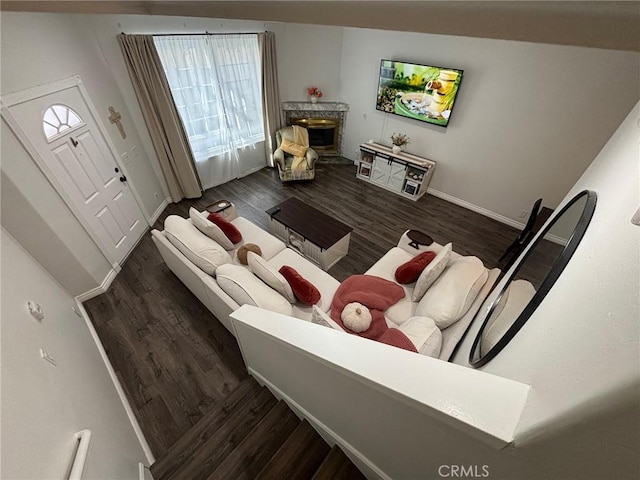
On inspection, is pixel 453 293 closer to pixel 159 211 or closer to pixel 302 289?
pixel 302 289

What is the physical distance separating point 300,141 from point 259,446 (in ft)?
14.4

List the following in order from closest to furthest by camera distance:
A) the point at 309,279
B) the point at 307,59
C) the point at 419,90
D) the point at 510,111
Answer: the point at 309,279 → the point at 510,111 → the point at 419,90 → the point at 307,59

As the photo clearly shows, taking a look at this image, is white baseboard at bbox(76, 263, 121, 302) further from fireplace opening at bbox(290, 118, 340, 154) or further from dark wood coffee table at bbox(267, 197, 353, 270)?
fireplace opening at bbox(290, 118, 340, 154)

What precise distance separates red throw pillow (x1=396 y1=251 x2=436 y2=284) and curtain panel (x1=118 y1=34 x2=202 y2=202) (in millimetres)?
3431

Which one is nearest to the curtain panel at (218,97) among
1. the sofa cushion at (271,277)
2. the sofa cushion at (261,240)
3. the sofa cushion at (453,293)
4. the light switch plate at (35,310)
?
the sofa cushion at (261,240)

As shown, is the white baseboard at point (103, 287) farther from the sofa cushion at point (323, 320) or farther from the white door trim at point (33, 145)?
the sofa cushion at point (323, 320)

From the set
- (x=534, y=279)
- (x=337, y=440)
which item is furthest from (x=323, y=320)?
(x=534, y=279)

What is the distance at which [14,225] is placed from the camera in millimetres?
2127

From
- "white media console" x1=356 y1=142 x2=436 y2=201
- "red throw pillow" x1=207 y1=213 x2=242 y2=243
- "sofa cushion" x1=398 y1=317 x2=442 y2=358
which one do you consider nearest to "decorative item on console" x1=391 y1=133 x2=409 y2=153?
"white media console" x1=356 y1=142 x2=436 y2=201

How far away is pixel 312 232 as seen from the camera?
10.3ft

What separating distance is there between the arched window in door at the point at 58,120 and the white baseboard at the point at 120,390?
163 cm

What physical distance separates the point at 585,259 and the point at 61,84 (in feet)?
12.6

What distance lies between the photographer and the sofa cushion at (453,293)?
76.4 inches

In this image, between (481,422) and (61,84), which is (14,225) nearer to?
(61,84)
